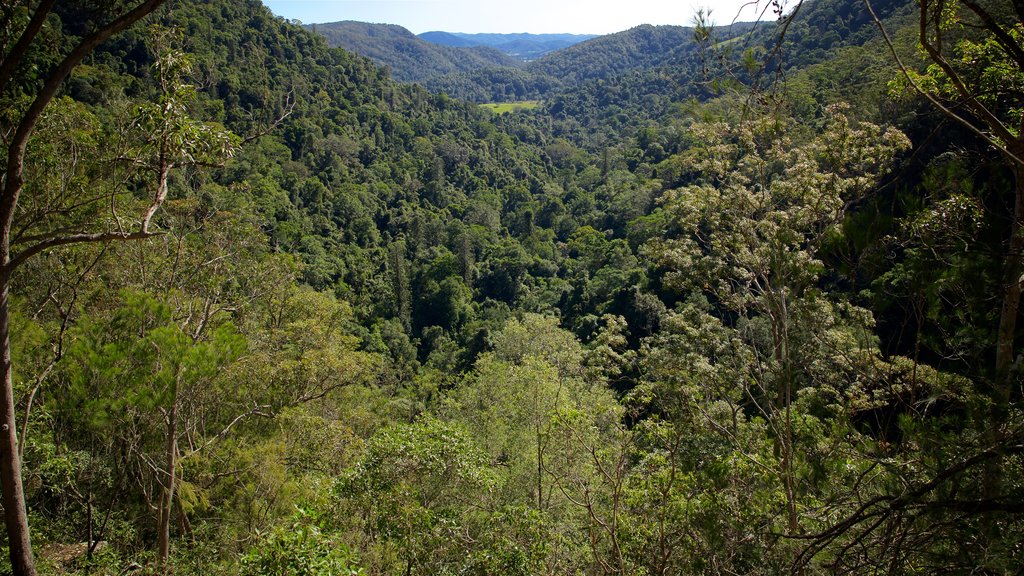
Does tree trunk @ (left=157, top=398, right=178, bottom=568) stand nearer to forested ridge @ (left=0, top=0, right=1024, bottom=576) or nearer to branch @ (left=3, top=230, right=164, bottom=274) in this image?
forested ridge @ (left=0, top=0, right=1024, bottom=576)

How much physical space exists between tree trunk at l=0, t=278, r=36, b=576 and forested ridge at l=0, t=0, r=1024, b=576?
0.02 metres

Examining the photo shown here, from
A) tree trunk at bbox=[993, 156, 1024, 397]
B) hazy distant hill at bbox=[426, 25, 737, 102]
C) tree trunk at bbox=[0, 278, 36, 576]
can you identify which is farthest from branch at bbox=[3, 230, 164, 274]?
hazy distant hill at bbox=[426, 25, 737, 102]

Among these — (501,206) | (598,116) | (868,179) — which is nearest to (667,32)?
(598,116)

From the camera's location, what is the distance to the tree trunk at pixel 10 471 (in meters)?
3.20

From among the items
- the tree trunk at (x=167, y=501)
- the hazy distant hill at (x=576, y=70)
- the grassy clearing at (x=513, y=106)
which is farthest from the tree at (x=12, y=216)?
the hazy distant hill at (x=576, y=70)

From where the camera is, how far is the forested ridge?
8.93 ft

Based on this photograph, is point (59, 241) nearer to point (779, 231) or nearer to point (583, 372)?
point (779, 231)

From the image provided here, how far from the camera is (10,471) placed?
329cm

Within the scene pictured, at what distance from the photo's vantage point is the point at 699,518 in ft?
17.4

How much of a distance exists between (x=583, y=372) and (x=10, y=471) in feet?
28.8

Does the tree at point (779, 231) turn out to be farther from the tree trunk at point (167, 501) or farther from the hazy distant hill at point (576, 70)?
the hazy distant hill at point (576, 70)

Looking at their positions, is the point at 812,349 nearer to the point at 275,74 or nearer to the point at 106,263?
the point at 106,263

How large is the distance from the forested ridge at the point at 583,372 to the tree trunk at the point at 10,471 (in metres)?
0.02

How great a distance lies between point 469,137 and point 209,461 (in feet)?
237
